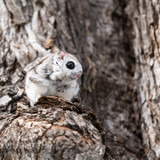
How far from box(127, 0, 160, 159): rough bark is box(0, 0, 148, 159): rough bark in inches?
10.2

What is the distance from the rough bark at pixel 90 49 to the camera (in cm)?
381

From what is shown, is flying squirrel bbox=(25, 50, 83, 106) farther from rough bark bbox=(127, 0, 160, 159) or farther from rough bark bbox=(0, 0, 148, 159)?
rough bark bbox=(127, 0, 160, 159)

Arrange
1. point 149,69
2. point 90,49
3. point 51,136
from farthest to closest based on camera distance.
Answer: point 90,49 < point 149,69 < point 51,136

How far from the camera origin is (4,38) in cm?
398

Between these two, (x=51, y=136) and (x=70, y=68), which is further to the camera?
(x=70, y=68)

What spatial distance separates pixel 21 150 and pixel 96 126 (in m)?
0.72

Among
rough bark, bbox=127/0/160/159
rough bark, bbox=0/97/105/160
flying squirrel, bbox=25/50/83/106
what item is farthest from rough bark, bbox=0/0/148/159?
rough bark, bbox=0/97/105/160

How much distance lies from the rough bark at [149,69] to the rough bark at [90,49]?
0.85ft

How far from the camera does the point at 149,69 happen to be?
3.87 m

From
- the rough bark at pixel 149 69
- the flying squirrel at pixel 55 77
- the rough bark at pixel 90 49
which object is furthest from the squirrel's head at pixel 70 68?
the rough bark at pixel 149 69

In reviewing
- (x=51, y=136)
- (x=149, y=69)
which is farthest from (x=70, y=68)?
(x=149, y=69)

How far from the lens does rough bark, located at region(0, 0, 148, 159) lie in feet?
12.5

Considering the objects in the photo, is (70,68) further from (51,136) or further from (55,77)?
(51,136)

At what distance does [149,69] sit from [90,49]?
1230 millimetres
